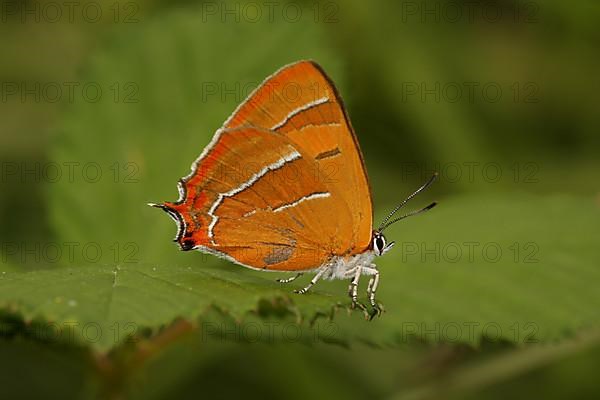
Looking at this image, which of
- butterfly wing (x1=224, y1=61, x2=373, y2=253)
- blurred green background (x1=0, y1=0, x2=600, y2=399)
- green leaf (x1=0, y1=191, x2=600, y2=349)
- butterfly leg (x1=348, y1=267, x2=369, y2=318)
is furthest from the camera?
blurred green background (x1=0, y1=0, x2=600, y2=399)

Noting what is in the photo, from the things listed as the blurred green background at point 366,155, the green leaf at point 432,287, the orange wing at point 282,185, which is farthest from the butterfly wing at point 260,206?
the blurred green background at point 366,155

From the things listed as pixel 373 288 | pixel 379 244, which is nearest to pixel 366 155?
pixel 379 244

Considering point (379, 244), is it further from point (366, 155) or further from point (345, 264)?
point (366, 155)

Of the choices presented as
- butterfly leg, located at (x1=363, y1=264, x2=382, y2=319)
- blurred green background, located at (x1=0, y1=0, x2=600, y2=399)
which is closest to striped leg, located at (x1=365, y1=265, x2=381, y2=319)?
butterfly leg, located at (x1=363, y1=264, x2=382, y2=319)

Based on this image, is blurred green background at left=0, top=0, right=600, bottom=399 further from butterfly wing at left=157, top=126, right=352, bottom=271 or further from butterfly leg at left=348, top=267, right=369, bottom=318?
butterfly wing at left=157, top=126, right=352, bottom=271

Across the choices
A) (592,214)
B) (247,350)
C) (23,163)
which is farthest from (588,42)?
(23,163)

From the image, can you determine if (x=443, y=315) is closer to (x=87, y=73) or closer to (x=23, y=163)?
(x=87, y=73)
